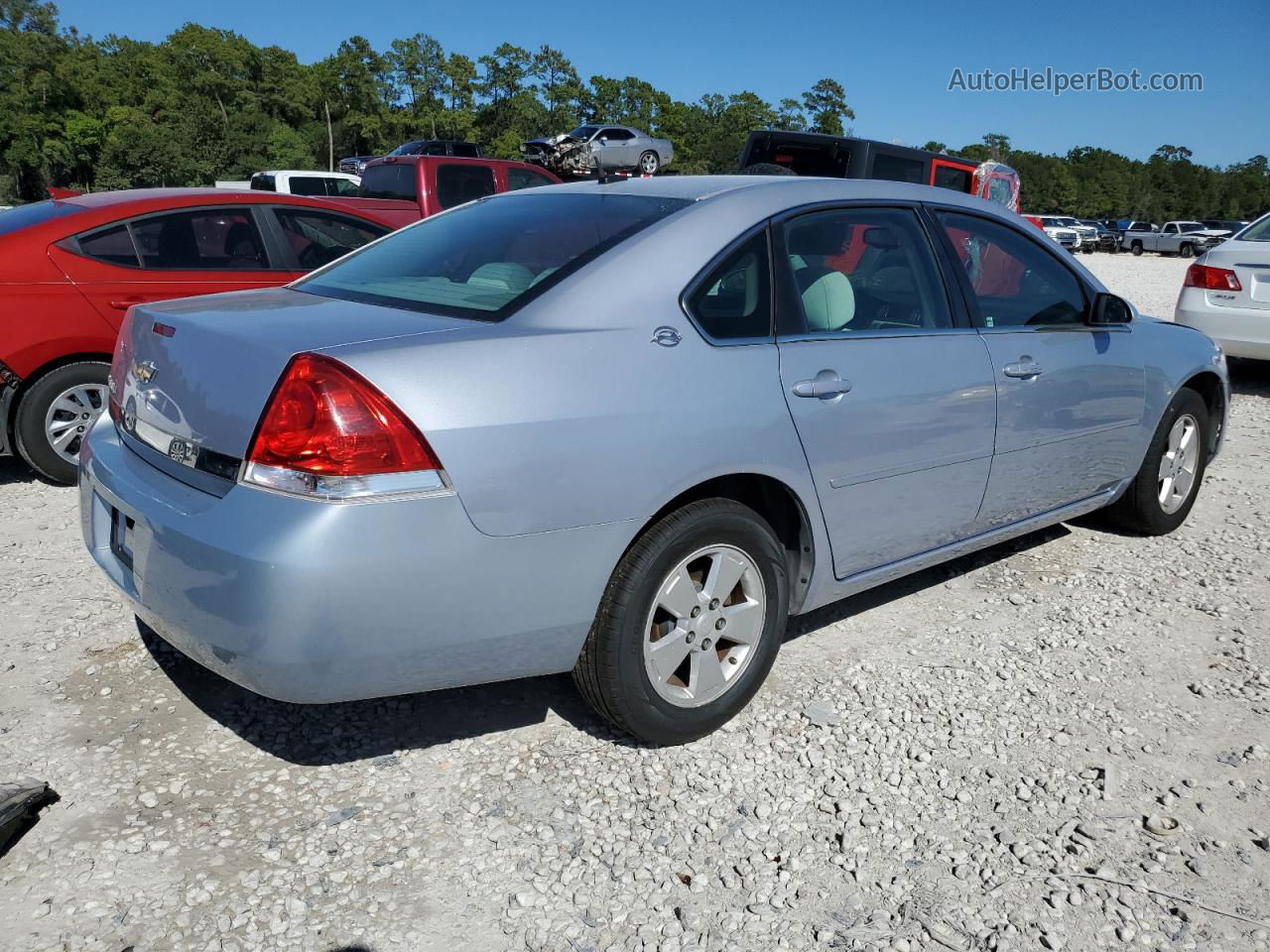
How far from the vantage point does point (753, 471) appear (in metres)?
2.86

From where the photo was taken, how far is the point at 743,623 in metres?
3.03

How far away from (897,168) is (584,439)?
8.60 metres

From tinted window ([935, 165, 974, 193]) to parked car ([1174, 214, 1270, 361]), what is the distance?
9.08 feet

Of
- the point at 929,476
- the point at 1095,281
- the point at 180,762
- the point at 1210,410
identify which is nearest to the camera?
the point at 180,762

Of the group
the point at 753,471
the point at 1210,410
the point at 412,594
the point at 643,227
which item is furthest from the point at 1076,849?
the point at 1210,410

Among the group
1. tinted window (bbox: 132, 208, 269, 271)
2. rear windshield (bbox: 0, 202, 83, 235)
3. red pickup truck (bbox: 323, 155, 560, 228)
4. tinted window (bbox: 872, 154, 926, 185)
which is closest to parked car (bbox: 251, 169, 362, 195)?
red pickup truck (bbox: 323, 155, 560, 228)

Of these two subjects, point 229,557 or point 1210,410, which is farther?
point 1210,410

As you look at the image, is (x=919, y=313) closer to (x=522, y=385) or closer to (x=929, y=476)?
(x=929, y=476)

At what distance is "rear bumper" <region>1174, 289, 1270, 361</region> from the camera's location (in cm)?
827

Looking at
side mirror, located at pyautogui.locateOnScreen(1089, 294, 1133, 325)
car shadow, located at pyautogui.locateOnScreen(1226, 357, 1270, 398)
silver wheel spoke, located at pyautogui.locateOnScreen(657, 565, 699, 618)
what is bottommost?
car shadow, located at pyautogui.locateOnScreen(1226, 357, 1270, 398)

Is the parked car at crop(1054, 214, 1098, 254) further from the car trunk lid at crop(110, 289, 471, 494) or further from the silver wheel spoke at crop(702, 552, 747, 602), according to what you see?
the car trunk lid at crop(110, 289, 471, 494)

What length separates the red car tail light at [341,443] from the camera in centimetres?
226

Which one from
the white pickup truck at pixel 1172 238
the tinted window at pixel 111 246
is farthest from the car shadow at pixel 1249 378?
the white pickup truck at pixel 1172 238

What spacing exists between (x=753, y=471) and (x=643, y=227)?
2.49 ft
